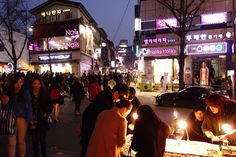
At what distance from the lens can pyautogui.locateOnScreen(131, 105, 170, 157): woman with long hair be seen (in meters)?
4.86

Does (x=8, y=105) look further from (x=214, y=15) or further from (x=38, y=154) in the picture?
(x=214, y=15)

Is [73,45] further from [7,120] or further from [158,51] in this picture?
[7,120]

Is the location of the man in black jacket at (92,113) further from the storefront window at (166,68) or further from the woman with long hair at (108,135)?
the storefront window at (166,68)

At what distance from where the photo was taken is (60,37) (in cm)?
4881

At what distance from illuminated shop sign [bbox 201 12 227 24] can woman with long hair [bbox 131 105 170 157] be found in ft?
108

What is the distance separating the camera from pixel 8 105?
7.32m

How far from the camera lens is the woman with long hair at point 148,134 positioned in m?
4.86

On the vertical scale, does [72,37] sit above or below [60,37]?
below

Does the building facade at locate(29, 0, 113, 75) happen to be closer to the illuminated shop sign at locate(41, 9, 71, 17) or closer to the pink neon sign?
the illuminated shop sign at locate(41, 9, 71, 17)

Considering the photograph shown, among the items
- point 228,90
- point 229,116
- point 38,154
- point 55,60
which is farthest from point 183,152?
point 55,60

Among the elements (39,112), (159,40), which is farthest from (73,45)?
(39,112)

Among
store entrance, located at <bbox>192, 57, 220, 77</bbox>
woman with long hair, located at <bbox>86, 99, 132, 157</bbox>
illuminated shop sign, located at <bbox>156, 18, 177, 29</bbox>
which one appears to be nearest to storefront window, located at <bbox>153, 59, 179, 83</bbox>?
store entrance, located at <bbox>192, 57, 220, 77</bbox>

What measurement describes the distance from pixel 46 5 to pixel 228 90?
33.2 metres

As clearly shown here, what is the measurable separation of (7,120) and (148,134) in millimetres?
3534
